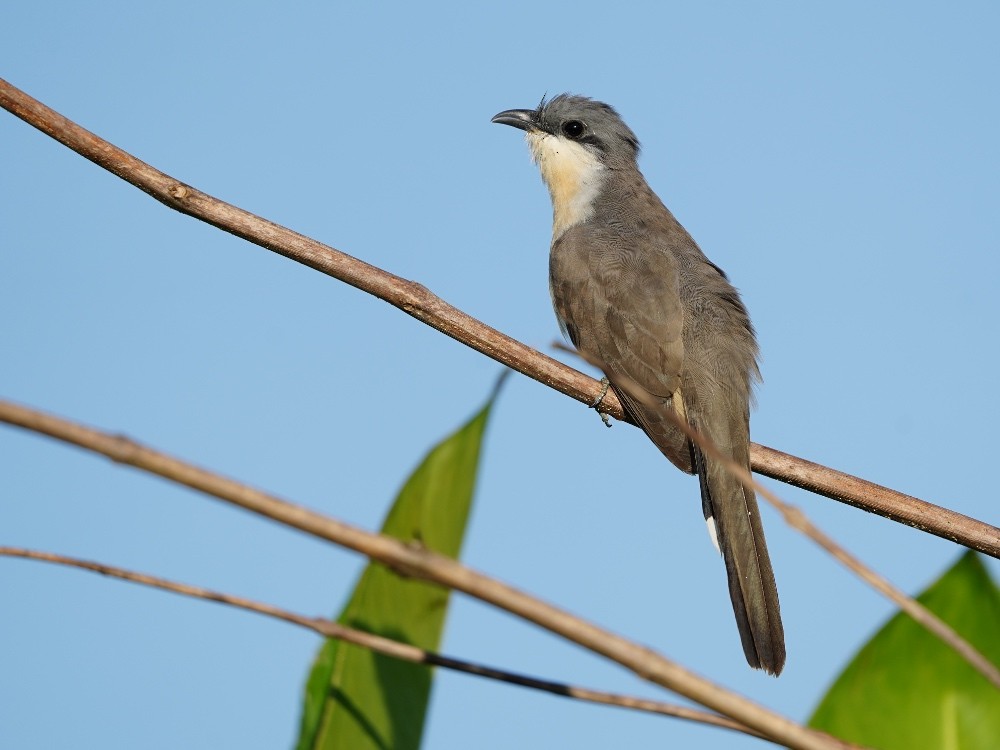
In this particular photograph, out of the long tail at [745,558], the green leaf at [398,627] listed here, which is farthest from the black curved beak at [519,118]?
the green leaf at [398,627]

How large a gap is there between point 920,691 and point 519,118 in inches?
246

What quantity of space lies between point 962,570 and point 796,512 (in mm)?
254

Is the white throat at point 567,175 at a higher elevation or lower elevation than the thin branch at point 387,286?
higher

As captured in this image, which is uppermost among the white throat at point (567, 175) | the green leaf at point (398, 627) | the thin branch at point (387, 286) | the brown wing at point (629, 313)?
the white throat at point (567, 175)

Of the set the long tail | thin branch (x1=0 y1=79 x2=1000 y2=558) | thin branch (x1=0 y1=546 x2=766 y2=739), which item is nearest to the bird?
the long tail

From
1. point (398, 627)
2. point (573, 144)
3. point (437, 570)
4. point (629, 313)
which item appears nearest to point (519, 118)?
point (573, 144)

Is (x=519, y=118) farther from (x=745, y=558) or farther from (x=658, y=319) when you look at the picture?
→ (x=745, y=558)

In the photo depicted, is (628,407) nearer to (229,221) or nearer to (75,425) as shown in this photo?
(229,221)

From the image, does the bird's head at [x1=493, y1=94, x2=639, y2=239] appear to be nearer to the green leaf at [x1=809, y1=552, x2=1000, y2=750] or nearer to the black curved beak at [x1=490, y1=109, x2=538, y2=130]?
the black curved beak at [x1=490, y1=109, x2=538, y2=130]

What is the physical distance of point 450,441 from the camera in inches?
59.8

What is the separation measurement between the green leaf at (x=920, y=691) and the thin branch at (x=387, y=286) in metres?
2.38

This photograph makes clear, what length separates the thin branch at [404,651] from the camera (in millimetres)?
1128

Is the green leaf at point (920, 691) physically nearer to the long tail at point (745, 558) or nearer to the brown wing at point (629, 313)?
the long tail at point (745, 558)

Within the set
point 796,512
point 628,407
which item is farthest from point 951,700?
point 628,407
